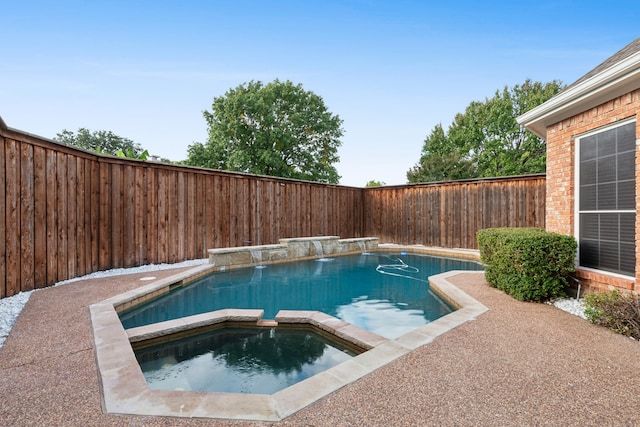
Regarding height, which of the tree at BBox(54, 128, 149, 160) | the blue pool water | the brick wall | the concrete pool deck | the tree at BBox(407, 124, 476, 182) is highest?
the tree at BBox(54, 128, 149, 160)

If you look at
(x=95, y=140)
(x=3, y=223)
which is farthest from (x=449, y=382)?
(x=95, y=140)

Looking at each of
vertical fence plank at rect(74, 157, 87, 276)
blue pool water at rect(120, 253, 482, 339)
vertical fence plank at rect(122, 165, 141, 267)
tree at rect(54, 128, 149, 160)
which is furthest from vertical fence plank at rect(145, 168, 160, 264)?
tree at rect(54, 128, 149, 160)

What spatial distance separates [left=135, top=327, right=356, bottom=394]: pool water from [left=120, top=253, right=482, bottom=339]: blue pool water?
0.71 meters

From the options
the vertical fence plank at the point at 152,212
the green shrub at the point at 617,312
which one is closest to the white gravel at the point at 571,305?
the green shrub at the point at 617,312

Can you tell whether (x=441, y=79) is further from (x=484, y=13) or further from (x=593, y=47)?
(x=593, y=47)

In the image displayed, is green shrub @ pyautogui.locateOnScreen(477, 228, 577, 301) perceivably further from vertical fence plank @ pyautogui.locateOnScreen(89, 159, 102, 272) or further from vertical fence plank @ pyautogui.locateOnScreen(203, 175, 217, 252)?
vertical fence plank @ pyautogui.locateOnScreen(89, 159, 102, 272)

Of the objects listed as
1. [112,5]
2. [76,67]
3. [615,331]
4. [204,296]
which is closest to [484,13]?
[615,331]

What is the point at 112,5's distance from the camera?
678 cm

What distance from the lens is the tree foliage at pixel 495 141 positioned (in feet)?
65.4

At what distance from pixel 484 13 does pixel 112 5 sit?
937 cm

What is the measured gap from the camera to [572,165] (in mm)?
4270

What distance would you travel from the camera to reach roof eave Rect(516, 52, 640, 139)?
316 cm

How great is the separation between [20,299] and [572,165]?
7761 mm

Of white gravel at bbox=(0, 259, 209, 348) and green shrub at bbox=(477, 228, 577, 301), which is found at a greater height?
green shrub at bbox=(477, 228, 577, 301)
